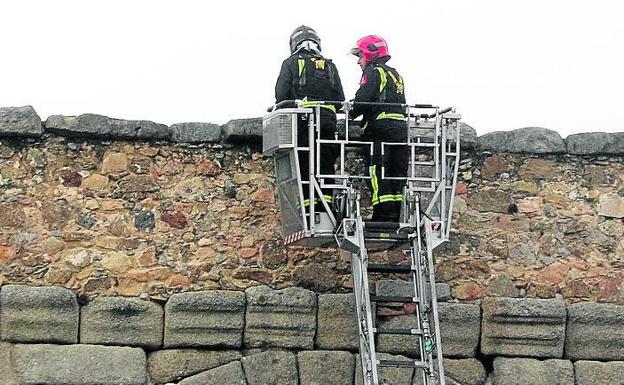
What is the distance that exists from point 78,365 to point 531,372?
3.14 m

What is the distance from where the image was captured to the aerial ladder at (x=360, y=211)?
8039mm

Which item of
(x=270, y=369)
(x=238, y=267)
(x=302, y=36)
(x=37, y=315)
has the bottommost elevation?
(x=270, y=369)

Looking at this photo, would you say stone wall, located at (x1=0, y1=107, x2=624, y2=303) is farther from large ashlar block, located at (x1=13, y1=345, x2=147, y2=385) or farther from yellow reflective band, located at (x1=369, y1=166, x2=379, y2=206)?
yellow reflective band, located at (x1=369, y1=166, x2=379, y2=206)

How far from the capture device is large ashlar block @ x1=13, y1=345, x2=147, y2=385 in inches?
344

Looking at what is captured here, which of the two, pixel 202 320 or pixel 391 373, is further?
pixel 391 373

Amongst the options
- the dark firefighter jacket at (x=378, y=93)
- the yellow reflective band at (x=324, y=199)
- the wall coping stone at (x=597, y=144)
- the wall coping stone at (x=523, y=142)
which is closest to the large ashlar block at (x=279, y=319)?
the yellow reflective band at (x=324, y=199)

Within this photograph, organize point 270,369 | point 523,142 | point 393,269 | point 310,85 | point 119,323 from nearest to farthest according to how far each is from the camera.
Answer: point 393,269
point 310,85
point 119,323
point 270,369
point 523,142

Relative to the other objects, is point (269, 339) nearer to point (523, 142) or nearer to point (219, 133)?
point (219, 133)

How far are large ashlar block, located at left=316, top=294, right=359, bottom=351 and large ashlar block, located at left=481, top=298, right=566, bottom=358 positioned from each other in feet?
3.13

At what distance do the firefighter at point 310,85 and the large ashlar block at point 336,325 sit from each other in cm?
94

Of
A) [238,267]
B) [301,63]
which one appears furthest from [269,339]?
[301,63]

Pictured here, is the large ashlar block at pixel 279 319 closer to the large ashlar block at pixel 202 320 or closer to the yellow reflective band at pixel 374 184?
the large ashlar block at pixel 202 320

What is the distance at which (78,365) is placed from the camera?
8781 mm

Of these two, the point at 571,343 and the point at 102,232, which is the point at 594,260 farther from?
the point at 102,232
